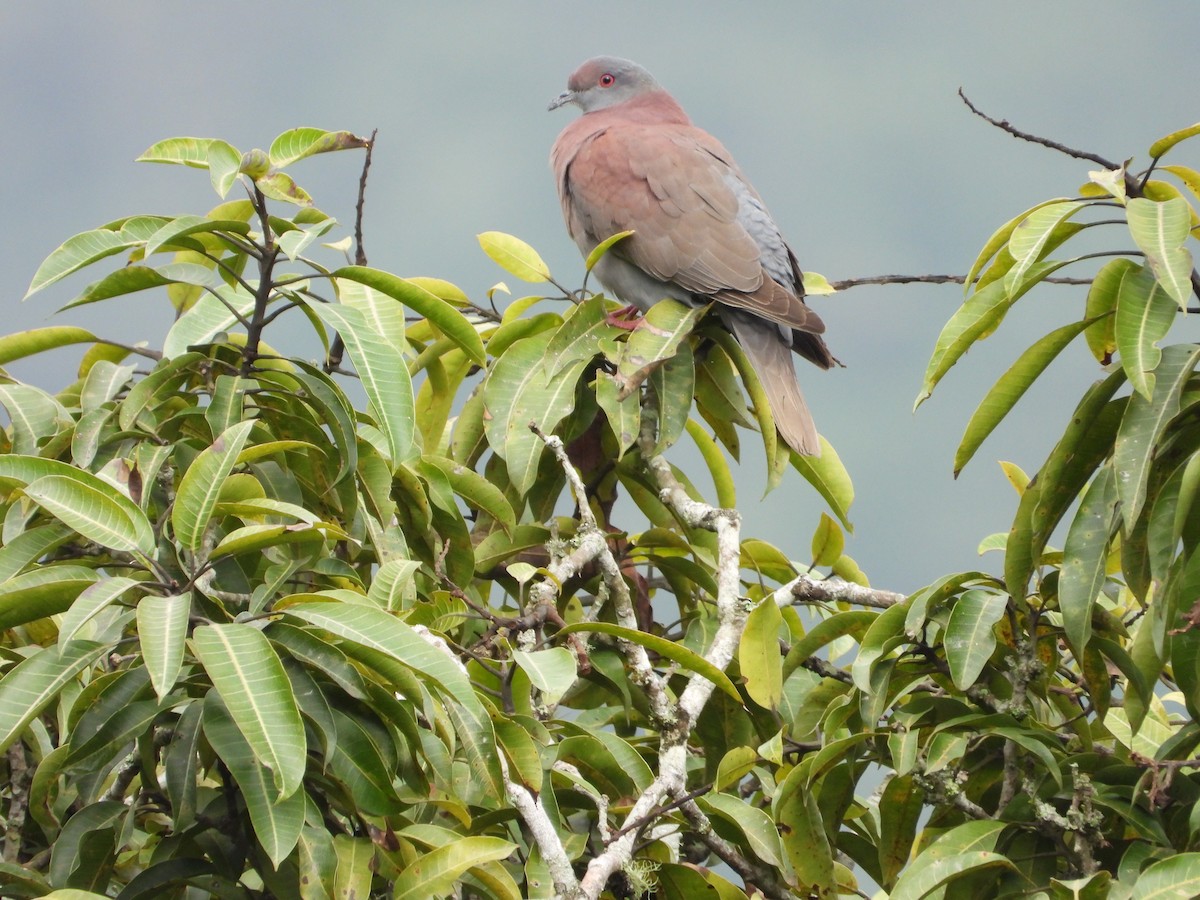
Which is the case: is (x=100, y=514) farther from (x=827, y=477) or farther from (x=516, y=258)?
(x=827, y=477)

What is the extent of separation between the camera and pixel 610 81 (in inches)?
203

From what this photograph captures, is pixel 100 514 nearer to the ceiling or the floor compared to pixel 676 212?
nearer to the ceiling

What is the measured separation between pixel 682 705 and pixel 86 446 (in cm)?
111

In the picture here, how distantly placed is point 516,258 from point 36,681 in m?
1.86

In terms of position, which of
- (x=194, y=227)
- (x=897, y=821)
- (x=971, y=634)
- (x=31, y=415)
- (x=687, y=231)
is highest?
(x=194, y=227)

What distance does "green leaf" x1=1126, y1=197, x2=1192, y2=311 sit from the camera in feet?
6.46

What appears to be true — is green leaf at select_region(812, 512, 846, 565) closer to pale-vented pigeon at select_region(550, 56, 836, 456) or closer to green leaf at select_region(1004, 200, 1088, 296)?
pale-vented pigeon at select_region(550, 56, 836, 456)

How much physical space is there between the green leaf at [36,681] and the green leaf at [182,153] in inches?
36.9

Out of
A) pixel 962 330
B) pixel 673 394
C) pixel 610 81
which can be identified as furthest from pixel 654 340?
pixel 610 81

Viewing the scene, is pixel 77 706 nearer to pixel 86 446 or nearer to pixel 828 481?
pixel 86 446

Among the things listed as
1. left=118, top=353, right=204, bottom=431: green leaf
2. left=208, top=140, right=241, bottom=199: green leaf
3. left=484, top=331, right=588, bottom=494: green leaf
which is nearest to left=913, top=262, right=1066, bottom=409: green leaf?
left=484, top=331, right=588, bottom=494: green leaf

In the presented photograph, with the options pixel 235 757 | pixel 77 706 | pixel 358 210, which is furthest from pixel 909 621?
pixel 358 210

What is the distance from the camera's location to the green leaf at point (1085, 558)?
2.06 metres

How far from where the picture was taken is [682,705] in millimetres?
2111
